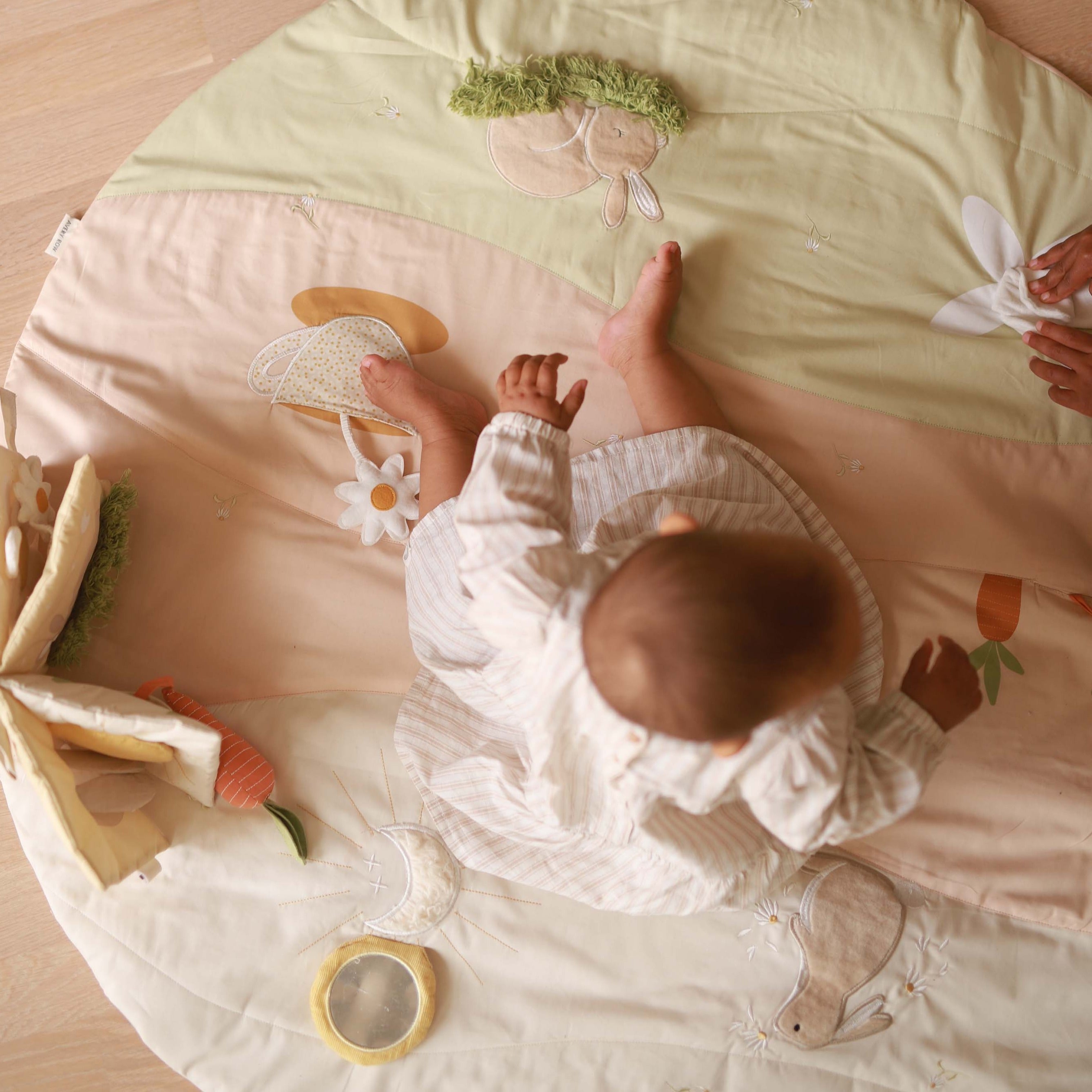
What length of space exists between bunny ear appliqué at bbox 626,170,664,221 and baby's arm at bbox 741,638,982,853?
60 centimetres

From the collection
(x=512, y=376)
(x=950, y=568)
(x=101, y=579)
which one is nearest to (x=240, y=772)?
(x=101, y=579)

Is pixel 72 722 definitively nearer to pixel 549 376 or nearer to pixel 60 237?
pixel 549 376

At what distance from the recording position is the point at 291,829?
0.92m

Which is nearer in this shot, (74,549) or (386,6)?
(74,549)

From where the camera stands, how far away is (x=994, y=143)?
3.36 ft

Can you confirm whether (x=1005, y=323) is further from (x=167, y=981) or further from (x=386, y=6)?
(x=167, y=981)

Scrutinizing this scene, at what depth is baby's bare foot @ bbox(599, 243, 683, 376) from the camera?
97 cm

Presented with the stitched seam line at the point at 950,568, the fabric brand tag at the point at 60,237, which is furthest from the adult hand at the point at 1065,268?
the fabric brand tag at the point at 60,237

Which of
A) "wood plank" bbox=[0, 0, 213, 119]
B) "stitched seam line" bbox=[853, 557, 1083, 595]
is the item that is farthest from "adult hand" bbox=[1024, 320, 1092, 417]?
"wood plank" bbox=[0, 0, 213, 119]

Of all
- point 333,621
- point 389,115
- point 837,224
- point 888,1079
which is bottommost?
point 888,1079

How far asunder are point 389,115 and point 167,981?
1.08 metres

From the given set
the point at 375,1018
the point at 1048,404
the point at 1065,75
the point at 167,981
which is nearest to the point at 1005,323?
the point at 1048,404

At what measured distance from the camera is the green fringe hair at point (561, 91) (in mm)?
1029

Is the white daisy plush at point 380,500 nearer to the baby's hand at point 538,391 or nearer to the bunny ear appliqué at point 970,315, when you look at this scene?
the baby's hand at point 538,391
